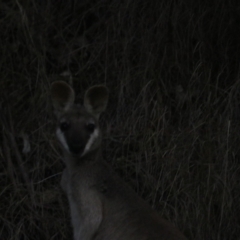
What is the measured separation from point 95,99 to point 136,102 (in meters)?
1.41

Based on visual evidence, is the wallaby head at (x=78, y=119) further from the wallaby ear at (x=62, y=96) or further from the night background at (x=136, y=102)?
the night background at (x=136, y=102)

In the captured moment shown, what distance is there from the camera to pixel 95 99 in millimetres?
5547

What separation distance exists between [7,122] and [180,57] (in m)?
1.70

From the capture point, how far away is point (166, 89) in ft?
23.6

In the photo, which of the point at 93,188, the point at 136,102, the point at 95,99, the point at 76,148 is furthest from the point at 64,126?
the point at 136,102

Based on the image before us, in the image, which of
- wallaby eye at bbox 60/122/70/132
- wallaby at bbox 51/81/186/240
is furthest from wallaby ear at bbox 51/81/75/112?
wallaby eye at bbox 60/122/70/132

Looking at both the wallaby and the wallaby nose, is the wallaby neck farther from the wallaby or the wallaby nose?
the wallaby nose

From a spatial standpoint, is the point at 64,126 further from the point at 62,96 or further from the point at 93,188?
the point at 93,188

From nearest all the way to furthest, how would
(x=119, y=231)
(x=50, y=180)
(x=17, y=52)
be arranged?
(x=119, y=231), (x=50, y=180), (x=17, y=52)

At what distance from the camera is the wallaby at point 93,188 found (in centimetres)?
515

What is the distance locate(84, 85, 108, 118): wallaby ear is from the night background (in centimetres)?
113

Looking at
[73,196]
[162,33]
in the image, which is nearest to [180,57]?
[162,33]

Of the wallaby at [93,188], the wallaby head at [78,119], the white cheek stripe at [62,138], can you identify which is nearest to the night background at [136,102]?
the wallaby at [93,188]

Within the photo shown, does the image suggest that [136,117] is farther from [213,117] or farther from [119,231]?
[119,231]
